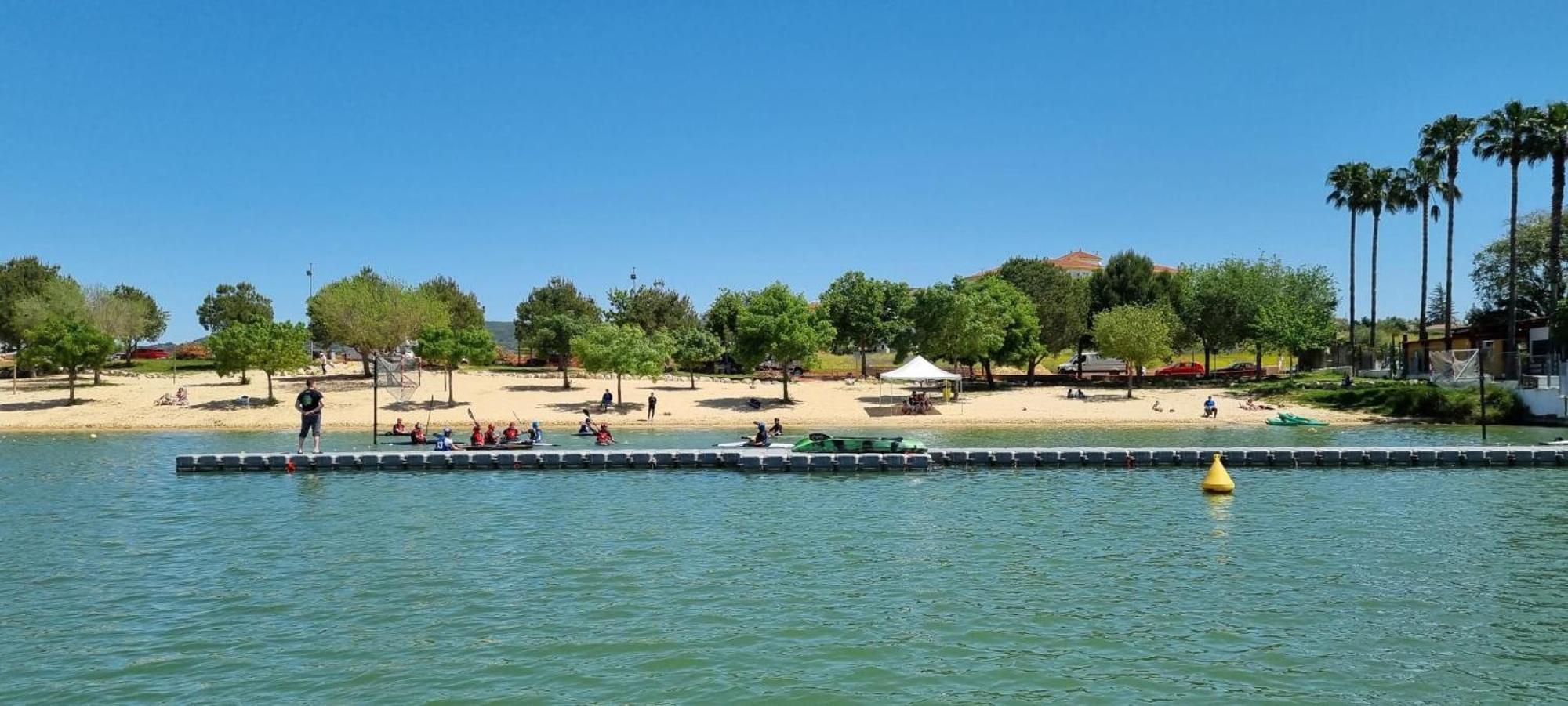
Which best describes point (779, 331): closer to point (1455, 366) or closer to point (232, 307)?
point (1455, 366)

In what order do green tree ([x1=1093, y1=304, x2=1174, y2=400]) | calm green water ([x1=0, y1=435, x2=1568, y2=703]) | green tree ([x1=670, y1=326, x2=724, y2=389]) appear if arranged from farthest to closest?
1. green tree ([x1=670, y1=326, x2=724, y2=389])
2. green tree ([x1=1093, y1=304, x2=1174, y2=400])
3. calm green water ([x1=0, y1=435, x2=1568, y2=703])

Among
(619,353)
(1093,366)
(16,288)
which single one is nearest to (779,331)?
(619,353)

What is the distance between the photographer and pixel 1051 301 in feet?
277

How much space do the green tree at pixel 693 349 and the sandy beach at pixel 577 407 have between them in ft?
35.2

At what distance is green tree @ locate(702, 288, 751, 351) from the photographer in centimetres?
10731

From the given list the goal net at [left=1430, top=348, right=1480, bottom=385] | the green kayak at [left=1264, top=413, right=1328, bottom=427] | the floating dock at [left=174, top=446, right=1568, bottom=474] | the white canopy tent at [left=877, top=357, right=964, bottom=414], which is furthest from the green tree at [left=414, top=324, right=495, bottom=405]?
the goal net at [left=1430, top=348, right=1480, bottom=385]

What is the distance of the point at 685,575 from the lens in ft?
70.1

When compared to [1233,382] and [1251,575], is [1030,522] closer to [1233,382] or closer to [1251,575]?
[1251,575]

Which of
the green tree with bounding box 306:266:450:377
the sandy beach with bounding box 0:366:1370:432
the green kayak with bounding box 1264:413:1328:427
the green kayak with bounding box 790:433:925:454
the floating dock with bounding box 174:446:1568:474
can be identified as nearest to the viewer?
the green kayak with bounding box 790:433:925:454

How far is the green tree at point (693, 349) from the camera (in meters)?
88.9

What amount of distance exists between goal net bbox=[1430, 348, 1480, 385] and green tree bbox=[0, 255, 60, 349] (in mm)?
102426

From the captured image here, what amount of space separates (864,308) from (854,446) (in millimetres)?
58220

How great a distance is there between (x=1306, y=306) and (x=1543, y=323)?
2093 cm

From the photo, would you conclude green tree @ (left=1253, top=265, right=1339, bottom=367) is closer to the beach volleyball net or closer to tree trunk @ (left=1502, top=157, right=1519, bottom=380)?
tree trunk @ (left=1502, top=157, right=1519, bottom=380)
